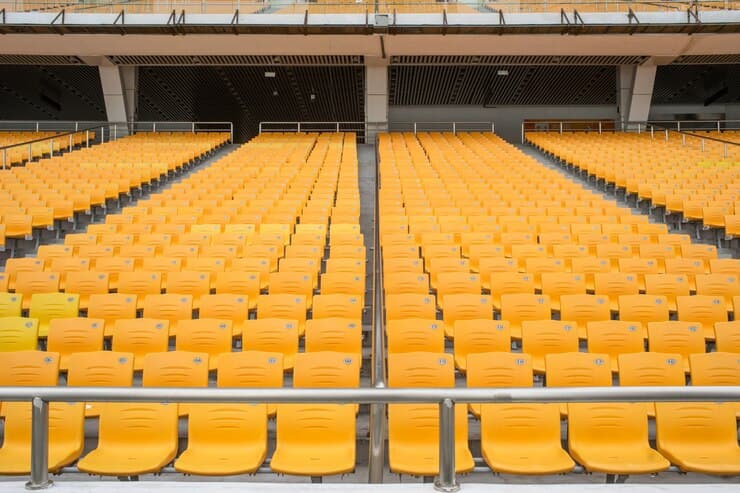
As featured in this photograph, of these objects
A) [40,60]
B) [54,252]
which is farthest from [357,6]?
[54,252]

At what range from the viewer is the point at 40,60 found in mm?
18953

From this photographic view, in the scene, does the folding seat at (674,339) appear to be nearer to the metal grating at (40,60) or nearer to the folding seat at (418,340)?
the folding seat at (418,340)

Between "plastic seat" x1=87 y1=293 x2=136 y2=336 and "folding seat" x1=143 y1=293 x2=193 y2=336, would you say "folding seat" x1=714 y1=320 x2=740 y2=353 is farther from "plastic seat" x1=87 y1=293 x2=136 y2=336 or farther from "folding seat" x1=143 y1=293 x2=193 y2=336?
"plastic seat" x1=87 y1=293 x2=136 y2=336

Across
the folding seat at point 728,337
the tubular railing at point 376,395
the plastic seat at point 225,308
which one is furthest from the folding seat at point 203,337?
the folding seat at point 728,337

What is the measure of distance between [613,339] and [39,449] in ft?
13.4

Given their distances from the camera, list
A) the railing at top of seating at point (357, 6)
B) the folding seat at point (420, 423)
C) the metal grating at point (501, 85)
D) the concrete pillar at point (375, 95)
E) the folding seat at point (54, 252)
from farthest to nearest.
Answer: the metal grating at point (501, 85) → the concrete pillar at point (375, 95) → the railing at top of seating at point (357, 6) → the folding seat at point (54, 252) → the folding seat at point (420, 423)

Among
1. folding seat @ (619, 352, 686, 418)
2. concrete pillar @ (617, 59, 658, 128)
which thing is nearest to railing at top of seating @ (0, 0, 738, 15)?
concrete pillar @ (617, 59, 658, 128)

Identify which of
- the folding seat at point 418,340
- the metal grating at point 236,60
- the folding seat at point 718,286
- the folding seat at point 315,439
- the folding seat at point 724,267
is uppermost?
the metal grating at point 236,60

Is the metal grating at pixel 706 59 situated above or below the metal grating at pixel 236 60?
above

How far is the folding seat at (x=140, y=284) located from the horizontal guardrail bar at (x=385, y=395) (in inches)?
140

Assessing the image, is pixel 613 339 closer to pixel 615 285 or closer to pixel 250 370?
pixel 615 285

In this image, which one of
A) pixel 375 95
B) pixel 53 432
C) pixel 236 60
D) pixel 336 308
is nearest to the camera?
pixel 53 432

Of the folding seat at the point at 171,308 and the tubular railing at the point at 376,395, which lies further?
the folding seat at the point at 171,308

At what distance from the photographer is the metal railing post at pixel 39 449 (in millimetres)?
2520
